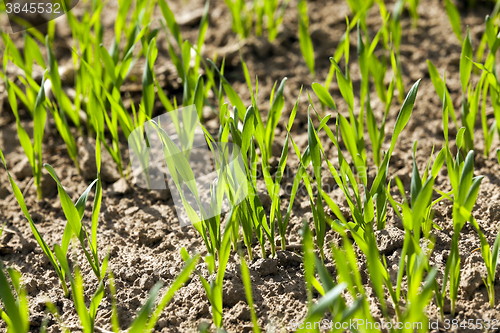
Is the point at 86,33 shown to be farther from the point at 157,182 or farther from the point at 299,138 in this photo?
the point at 299,138

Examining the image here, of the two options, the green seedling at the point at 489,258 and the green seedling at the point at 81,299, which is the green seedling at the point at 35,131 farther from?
the green seedling at the point at 489,258

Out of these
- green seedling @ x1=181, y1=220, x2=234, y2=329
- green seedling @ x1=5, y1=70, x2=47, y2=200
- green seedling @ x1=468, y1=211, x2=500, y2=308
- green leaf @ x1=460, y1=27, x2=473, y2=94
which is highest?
green seedling @ x1=5, y1=70, x2=47, y2=200

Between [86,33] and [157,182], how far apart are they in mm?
592

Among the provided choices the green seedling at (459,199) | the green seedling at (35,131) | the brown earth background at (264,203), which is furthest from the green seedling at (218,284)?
the green seedling at (35,131)

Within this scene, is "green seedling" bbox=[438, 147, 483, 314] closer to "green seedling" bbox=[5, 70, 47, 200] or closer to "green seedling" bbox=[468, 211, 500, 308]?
"green seedling" bbox=[468, 211, 500, 308]

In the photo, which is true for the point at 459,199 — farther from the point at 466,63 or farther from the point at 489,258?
the point at 466,63

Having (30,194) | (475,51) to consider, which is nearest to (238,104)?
(30,194)

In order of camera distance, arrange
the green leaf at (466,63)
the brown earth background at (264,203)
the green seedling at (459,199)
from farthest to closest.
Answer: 1. the green leaf at (466,63)
2. the brown earth background at (264,203)
3. the green seedling at (459,199)

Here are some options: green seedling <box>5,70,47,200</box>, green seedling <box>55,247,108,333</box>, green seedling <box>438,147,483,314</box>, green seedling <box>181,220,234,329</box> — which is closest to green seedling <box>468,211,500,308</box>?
green seedling <box>438,147,483,314</box>

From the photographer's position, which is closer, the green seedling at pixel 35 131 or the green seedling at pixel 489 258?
the green seedling at pixel 489 258

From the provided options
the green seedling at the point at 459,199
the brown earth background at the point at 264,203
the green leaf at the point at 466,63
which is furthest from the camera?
the green leaf at the point at 466,63

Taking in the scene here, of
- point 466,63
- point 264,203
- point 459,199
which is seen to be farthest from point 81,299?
point 466,63

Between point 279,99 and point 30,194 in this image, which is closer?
point 279,99

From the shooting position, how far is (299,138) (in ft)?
5.47
